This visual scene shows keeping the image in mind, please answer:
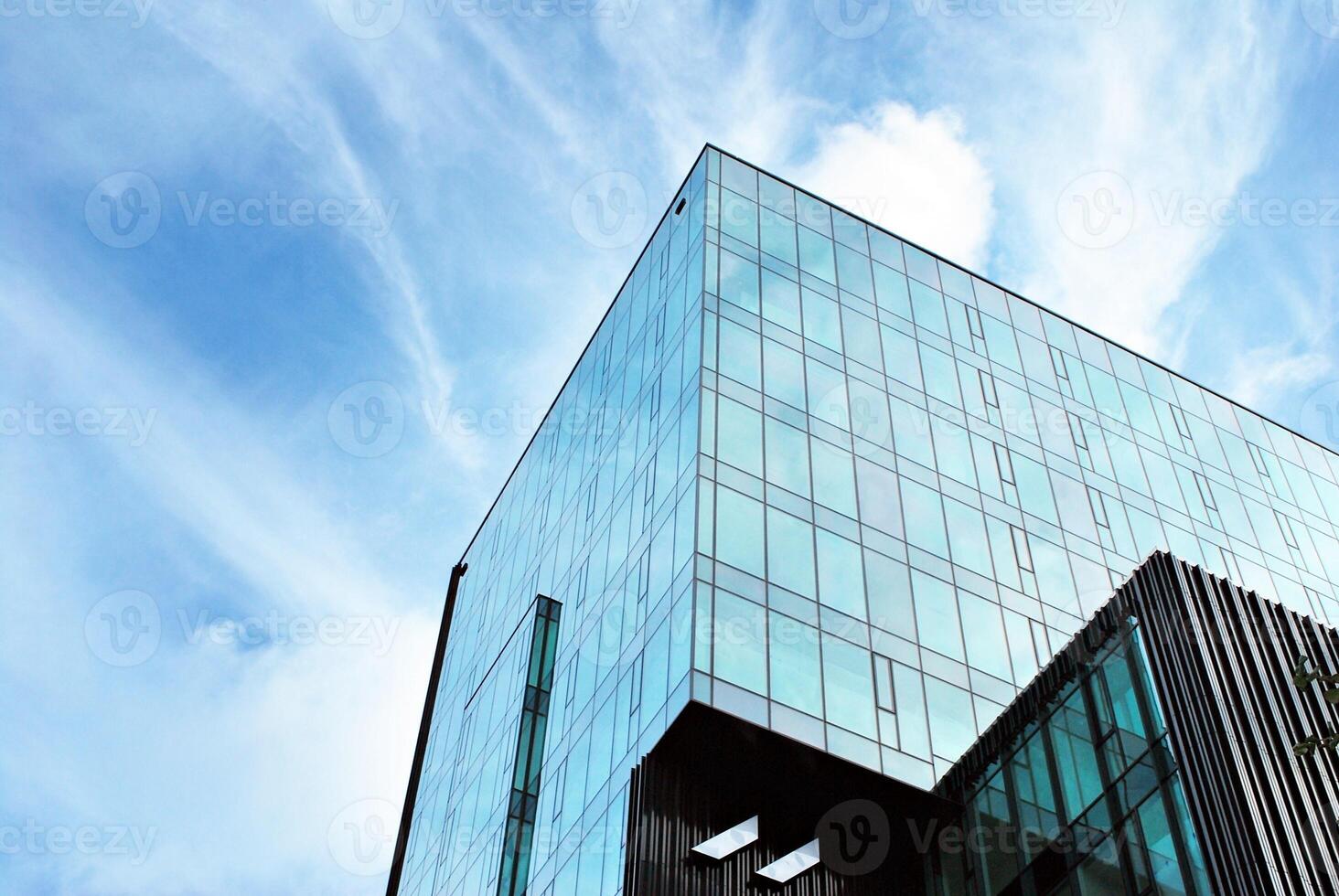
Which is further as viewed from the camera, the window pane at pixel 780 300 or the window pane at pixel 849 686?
the window pane at pixel 780 300

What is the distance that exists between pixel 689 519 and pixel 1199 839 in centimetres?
1347

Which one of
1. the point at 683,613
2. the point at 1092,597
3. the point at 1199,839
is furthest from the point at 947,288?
the point at 1199,839

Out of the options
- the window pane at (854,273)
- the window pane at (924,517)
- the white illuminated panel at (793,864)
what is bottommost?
the white illuminated panel at (793,864)

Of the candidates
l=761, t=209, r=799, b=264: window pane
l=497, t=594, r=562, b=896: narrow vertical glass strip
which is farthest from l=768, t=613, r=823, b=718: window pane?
l=761, t=209, r=799, b=264: window pane

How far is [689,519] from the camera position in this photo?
1197 inches

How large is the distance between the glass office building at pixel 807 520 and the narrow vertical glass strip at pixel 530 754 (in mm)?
126

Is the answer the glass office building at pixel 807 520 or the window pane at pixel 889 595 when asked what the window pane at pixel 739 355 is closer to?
the glass office building at pixel 807 520

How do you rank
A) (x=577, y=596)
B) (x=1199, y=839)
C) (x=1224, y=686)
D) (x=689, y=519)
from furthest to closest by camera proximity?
1. (x=577, y=596)
2. (x=689, y=519)
3. (x=1224, y=686)
4. (x=1199, y=839)

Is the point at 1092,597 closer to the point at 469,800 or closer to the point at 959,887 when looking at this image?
the point at 959,887

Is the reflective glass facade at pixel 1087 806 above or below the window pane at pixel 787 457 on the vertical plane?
below

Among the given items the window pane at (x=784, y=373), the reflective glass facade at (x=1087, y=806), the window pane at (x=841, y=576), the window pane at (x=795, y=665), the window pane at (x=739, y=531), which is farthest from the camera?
the window pane at (x=784, y=373)

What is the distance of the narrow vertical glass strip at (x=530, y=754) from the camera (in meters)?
35.6

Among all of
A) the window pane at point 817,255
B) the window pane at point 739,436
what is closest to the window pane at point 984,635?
the window pane at point 739,436

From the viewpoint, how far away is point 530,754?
37.5m
